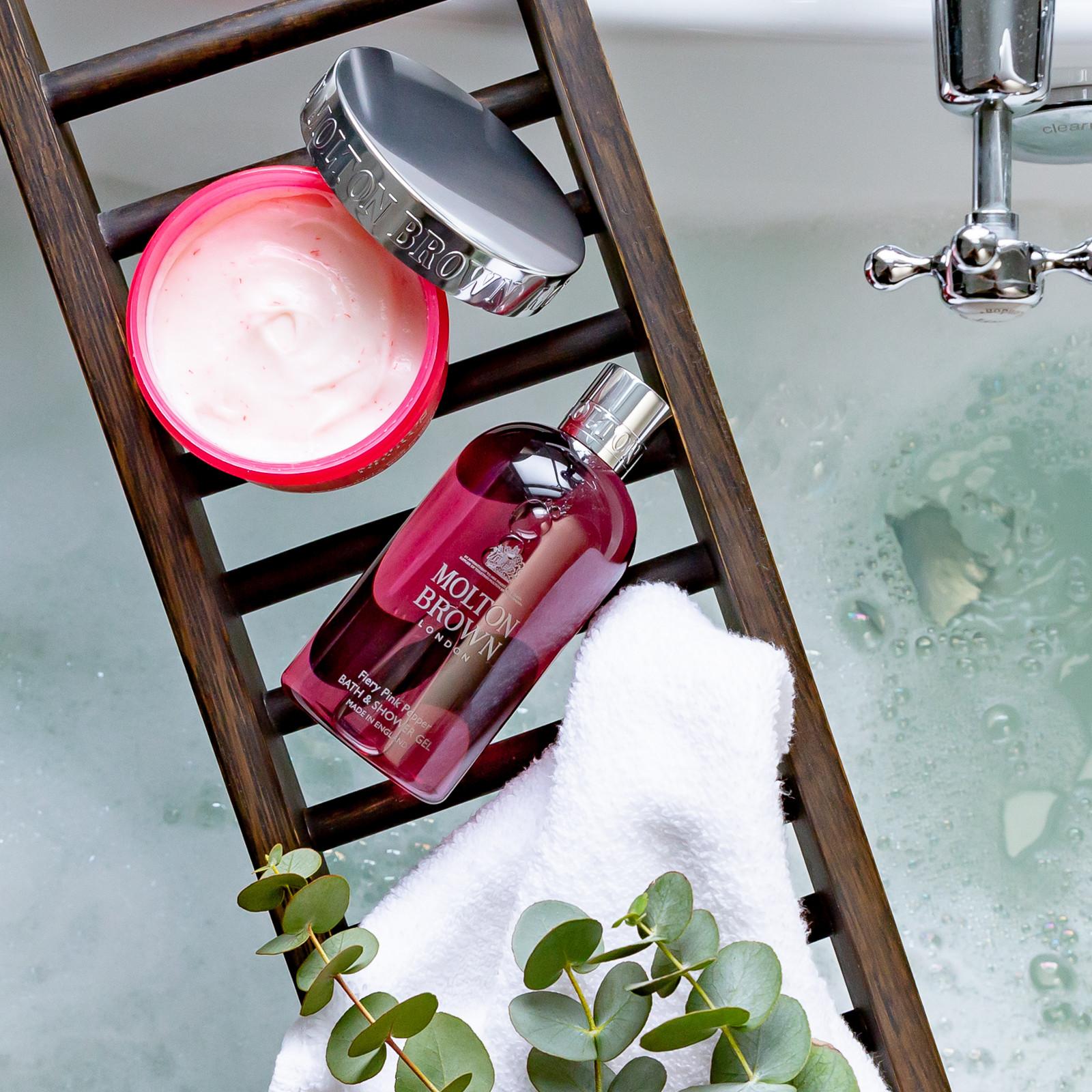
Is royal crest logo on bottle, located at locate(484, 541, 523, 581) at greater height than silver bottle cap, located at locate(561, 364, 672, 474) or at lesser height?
lesser

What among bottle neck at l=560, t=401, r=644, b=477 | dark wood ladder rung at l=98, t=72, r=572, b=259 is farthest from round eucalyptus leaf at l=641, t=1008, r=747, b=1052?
dark wood ladder rung at l=98, t=72, r=572, b=259

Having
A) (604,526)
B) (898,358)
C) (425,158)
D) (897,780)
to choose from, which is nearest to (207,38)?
(425,158)

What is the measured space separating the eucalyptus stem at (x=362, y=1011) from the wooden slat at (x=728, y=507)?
0.18m

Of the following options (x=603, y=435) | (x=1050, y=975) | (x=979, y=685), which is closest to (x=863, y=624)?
(x=979, y=685)

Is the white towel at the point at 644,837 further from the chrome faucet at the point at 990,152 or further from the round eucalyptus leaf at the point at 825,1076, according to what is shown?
the chrome faucet at the point at 990,152

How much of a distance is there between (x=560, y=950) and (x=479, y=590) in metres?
0.14

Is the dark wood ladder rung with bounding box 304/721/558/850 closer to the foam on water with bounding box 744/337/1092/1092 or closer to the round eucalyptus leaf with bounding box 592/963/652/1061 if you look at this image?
the round eucalyptus leaf with bounding box 592/963/652/1061

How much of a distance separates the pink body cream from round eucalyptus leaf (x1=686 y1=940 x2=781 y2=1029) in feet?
0.75

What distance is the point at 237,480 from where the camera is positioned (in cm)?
47

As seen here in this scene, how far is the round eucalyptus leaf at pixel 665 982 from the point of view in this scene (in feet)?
1.27

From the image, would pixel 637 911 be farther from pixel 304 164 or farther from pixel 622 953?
pixel 304 164

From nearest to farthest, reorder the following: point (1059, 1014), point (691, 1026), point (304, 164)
A: point (691, 1026), point (304, 164), point (1059, 1014)

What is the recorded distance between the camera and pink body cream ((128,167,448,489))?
1.44ft

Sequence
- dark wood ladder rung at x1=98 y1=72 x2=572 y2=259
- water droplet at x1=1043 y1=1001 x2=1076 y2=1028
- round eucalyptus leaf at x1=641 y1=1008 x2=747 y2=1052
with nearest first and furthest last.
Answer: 1. round eucalyptus leaf at x1=641 y1=1008 x2=747 y2=1052
2. dark wood ladder rung at x1=98 y1=72 x2=572 y2=259
3. water droplet at x1=1043 y1=1001 x2=1076 y2=1028
